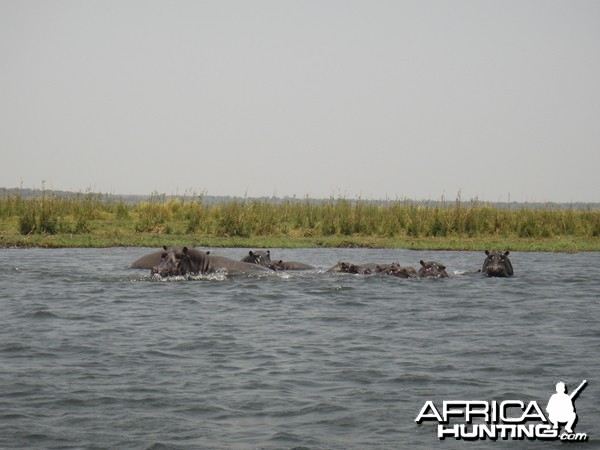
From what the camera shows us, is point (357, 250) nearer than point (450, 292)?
No

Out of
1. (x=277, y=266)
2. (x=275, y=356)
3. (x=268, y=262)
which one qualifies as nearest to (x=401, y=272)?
(x=277, y=266)

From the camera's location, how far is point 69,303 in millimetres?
12797

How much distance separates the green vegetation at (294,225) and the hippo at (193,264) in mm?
6665

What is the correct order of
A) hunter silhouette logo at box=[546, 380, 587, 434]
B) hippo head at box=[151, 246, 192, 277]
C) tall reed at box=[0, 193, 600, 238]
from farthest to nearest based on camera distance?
tall reed at box=[0, 193, 600, 238] → hippo head at box=[151, 246, 192, 277] → hunter silhouette logo at box=[546, 380, 587, 434]

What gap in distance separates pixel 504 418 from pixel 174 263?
32.9ft

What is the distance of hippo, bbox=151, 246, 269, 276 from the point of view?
52.4ft

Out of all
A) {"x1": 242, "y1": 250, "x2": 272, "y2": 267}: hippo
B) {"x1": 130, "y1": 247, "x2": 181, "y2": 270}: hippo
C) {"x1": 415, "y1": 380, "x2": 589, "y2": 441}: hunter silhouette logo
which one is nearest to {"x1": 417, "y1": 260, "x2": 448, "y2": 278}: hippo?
{"x1": 242, "y1": 250, "x2": 272, "y2": 267}: hippo

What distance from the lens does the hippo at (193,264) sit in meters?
16.0

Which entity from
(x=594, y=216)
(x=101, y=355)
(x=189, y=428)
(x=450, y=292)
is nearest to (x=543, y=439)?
(x=189, y=428)

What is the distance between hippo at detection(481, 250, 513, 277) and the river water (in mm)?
463

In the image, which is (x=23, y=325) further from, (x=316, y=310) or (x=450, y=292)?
(x=450, y=292)

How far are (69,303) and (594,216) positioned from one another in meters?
21.1

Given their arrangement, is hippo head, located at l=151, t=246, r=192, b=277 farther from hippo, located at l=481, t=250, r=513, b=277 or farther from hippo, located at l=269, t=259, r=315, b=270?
hippo, located at l=481, t=250, r=513, b=277

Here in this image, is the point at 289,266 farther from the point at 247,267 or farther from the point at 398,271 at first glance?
the point at 398,271
